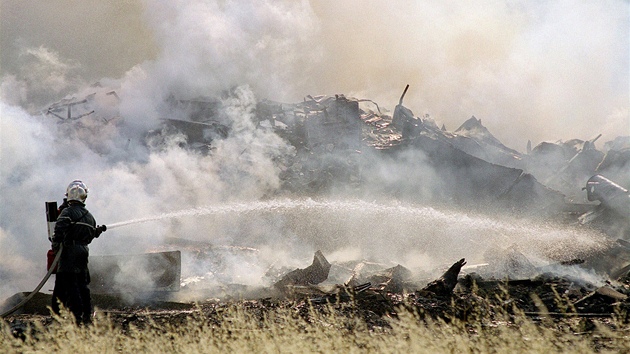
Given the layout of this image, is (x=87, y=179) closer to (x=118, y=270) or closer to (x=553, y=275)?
(x=118, y=270)

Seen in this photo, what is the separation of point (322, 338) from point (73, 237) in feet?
12.7

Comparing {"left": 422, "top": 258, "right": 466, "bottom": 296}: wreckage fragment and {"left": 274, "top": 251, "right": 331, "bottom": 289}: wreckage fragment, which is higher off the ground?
{"left": 274, "top": 251, "right": 331, "bottom": 289}: wreckage fragment

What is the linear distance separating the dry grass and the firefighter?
1.48ft

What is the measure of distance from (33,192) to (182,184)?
4.64 metres

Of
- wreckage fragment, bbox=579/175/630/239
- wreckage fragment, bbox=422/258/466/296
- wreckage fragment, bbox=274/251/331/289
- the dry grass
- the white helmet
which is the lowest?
the dry grass

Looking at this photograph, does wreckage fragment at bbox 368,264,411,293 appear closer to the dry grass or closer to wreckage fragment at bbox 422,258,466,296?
wreckage fragment at bbox 422,258,466,296

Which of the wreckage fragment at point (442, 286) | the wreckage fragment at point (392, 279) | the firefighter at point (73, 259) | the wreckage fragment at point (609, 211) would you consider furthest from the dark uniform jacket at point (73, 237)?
the wreckage fragment at point (609, 211)

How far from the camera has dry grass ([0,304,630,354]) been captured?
5.74m

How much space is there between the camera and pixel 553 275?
12.4 meters

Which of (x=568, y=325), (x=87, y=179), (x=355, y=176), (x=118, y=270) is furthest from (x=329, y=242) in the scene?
(x=568, y=325)

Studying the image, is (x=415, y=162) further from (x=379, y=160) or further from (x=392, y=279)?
(x=392, y=279)

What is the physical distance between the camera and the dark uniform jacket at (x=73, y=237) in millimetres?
7738

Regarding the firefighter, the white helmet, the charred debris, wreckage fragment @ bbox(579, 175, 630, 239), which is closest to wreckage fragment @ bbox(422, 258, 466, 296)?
the firefighter

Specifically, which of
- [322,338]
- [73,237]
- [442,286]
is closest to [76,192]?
[73,237]
